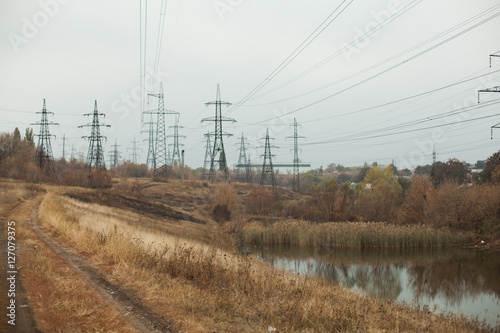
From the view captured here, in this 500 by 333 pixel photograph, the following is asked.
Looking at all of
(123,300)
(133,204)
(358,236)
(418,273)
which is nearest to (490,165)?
(358,236)

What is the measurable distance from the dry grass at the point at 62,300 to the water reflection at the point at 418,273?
9185mm

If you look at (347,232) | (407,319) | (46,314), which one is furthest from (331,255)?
(46,314)

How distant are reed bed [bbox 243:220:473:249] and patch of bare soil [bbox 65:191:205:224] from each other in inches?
363

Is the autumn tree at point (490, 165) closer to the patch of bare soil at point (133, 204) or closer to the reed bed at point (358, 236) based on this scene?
the reed bed at point (358, 236)

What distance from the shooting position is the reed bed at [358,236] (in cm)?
3584

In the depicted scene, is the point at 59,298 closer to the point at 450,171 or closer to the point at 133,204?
the point at 133,204

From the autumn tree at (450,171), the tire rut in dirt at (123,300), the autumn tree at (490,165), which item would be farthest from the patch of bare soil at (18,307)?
the autumn tree at (450,171)

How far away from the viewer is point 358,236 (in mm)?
35719

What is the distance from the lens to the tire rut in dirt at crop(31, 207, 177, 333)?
22.9ft

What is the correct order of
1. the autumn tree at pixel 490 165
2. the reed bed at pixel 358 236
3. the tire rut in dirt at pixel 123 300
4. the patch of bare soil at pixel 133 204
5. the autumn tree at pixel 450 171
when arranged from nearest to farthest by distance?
the tire rut in dirt at pixel 123 300
the reed bed at pixel 358 236
the patch of bare soil at pixel 133 204
the autumn tree at pixel 490 165
the autumn tree at pixel 450 171

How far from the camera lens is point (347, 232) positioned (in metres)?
36.2

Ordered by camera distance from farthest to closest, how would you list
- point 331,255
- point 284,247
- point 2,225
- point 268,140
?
point 268,140 < point 284,247 < point 331,255 < point 2,225

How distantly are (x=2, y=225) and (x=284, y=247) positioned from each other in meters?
24.3

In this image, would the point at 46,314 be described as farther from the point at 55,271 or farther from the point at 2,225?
the point at 2,225
